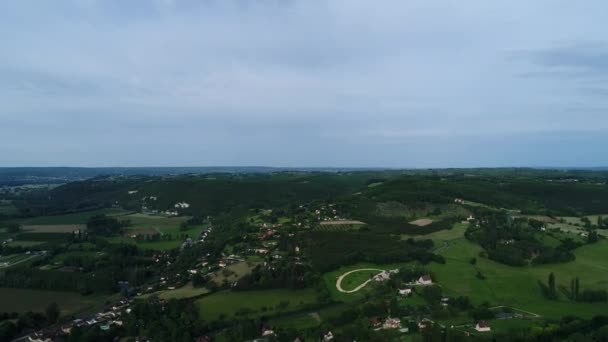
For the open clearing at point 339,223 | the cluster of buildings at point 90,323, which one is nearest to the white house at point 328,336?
the cluster of buildings at point 90,323

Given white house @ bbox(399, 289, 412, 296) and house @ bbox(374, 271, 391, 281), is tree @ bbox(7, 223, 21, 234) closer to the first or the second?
house @ bbox(374, 271, 391, 281)

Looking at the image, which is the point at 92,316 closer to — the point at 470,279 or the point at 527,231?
the point at 470,279

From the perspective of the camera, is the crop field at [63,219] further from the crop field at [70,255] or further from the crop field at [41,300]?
the crop field at [41,300]

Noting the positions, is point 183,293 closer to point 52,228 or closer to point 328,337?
point 328,337

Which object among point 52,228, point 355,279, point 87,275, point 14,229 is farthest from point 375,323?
point 14,229

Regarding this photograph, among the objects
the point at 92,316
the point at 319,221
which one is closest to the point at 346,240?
the point at 319,221

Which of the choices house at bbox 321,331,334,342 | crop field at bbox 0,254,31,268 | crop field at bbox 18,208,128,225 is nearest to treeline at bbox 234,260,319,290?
house at bbox 321,331,334,342

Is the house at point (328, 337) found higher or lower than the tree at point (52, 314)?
higher
